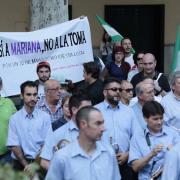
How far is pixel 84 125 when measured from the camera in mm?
5152

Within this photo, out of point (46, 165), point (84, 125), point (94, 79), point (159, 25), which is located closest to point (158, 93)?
point (94, 79)

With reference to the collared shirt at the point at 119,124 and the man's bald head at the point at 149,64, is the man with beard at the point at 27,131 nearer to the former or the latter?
the collared shirt at the point at 119,124

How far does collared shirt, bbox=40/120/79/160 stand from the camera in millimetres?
6055

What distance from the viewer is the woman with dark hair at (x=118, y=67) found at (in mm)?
10453

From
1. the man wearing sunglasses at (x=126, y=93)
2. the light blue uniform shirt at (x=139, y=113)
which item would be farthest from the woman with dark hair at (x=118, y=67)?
the light blue uniform shirt at (x=139, y=113)

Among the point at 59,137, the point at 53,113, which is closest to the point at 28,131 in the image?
the point at 53,113

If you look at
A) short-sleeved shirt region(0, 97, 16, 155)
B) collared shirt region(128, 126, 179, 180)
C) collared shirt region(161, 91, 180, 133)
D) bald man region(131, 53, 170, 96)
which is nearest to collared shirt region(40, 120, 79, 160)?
collared shirt region(128, 126, 179, 180)

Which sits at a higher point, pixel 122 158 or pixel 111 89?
pixel 111 89

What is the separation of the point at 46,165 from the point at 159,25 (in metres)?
10.9

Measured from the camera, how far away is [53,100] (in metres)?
7.71

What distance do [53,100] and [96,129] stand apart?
2628mm

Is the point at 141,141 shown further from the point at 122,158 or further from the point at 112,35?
the point at 112,35

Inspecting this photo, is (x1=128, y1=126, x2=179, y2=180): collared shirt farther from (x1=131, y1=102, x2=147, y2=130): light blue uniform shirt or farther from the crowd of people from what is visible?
(x1=131, y1=102, x2=147, y2=130): light blue uniform shirt

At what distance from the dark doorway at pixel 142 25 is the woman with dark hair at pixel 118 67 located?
18.6 ft
